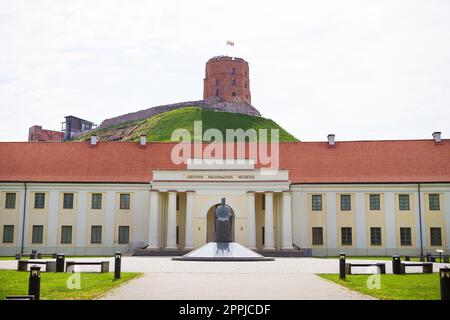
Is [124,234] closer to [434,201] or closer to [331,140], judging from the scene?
[331,140]

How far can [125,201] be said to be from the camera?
4509 centimetres

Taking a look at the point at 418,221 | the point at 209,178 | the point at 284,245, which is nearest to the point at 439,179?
the point at 418,221

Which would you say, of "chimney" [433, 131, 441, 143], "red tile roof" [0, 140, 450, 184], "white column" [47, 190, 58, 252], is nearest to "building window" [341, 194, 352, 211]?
"red tile roof" [0, 140, 450, 184]

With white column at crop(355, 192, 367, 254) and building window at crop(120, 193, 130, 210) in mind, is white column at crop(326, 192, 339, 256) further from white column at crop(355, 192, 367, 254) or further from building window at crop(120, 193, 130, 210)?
building window at crop(120, 193, 130, 210)

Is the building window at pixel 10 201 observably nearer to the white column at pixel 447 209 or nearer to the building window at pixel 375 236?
the building window at pixel 375 236

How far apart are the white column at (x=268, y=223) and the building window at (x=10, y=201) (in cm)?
2078

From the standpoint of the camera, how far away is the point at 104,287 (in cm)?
1641

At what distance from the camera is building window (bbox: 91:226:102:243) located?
44.2 meters

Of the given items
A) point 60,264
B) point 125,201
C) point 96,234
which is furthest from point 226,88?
point 60,264

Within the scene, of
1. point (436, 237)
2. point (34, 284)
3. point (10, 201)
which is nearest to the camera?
point (34, 284)

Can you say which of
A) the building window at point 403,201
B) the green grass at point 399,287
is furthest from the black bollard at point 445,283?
the building window at point 403,201

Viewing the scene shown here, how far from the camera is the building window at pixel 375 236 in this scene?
4350 centimetres

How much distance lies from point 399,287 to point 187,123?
88.7 metres

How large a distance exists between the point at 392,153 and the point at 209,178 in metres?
16.2
